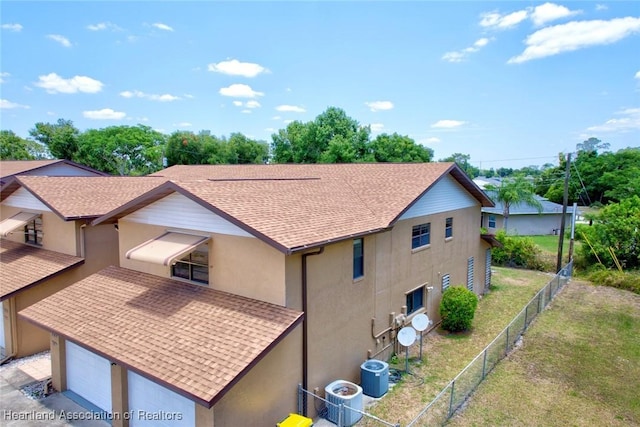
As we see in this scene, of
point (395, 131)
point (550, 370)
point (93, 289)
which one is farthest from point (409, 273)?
point (395, 131)

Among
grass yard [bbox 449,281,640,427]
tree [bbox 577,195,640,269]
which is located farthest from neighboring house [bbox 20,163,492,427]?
tree [bbox 577,195,640,269]

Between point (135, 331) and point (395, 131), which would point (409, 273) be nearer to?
point (135, 331)

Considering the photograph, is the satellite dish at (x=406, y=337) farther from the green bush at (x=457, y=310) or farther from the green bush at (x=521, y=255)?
the green bush at (x=521, y=255)

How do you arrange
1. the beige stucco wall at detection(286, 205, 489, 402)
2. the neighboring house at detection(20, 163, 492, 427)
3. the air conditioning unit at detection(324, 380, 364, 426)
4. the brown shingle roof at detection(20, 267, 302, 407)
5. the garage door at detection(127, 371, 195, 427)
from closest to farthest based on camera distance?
the brown shingle roof at detection(20, 267, 302, 407) → the neighboring house at detection(20, 163, 492, 427) → the garage door at detection(127, 371, 195, 427) → the air conditioning unit at detection(324, 380, 364, 426) → the beige stucco wall at detection(286, 205, 489, 402)

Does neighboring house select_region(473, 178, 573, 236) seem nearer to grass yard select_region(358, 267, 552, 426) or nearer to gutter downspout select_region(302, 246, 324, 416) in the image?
grass yard select_region(358, 267, 552, 426)

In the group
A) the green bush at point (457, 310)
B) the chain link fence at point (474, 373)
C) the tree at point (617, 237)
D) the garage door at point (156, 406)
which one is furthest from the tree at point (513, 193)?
the garage door at point (156, 406)

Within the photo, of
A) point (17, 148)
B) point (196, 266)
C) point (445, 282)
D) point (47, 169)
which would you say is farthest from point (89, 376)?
point (17, 148)
